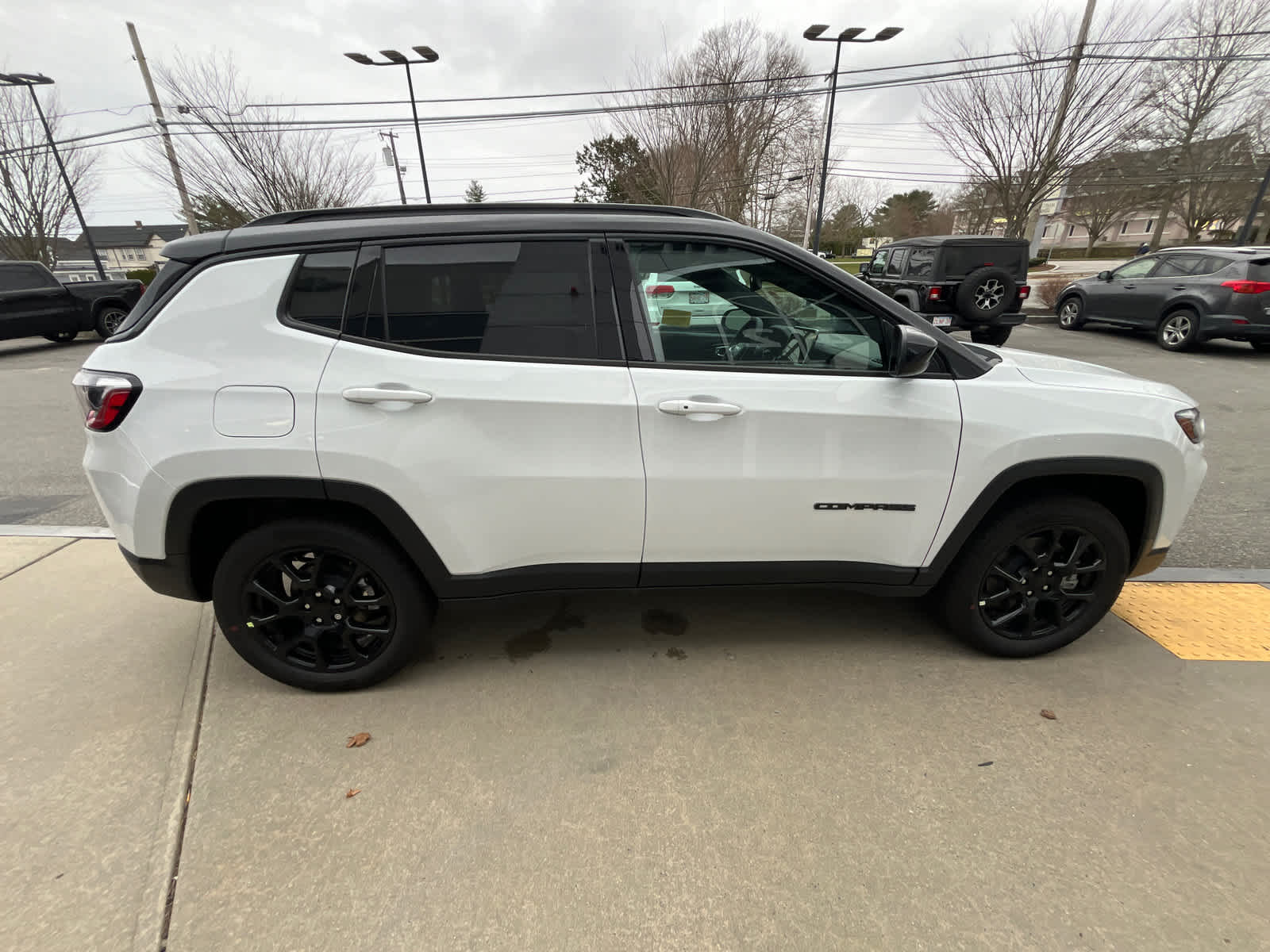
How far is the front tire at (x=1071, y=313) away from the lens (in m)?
11.6

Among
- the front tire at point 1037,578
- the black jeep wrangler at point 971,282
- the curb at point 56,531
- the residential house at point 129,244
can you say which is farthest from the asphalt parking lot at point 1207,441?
the residential house at point 129,244

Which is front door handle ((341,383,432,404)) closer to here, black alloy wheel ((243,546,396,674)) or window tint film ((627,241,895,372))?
black alloy wheel ((243,546,396,674))

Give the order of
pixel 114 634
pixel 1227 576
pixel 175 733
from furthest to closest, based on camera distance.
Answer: pixel 1227 576, pixel 114 634, pixel 175 733

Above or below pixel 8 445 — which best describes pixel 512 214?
above

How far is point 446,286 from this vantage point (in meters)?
2.06

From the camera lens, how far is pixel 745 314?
2240 mm

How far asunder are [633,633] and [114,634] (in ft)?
7.86

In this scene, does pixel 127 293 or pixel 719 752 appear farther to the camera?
pixel 127 293

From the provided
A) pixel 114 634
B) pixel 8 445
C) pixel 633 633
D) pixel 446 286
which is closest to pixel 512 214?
pixel 446 286

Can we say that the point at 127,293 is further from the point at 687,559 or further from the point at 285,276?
the point at 687,559

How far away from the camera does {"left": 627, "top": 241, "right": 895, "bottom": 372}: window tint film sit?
216 cm

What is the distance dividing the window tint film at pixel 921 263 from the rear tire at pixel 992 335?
49.0 inches

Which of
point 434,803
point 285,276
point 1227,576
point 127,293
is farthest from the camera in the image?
point 127,293

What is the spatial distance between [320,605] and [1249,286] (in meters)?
12.2
